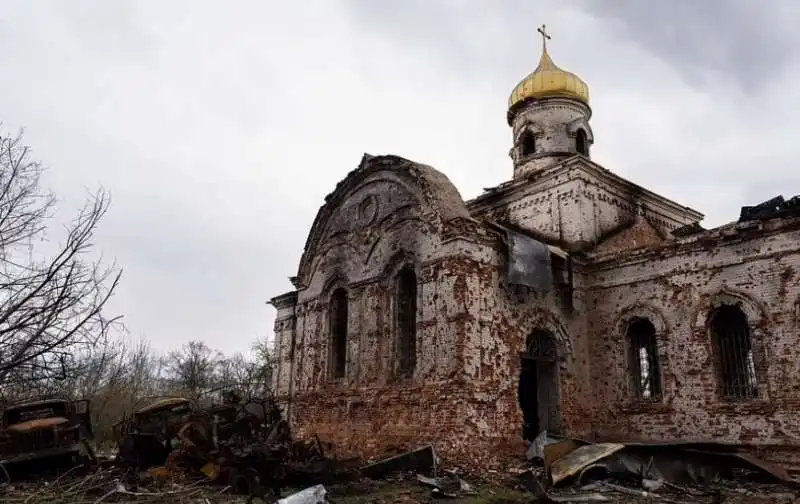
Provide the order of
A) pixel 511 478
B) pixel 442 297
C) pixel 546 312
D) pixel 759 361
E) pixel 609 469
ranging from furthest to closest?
1. pixel 546 312
2. pixel 442 297
3. pixel 759 361
4. pixel 511 478
5. pixel 609 469

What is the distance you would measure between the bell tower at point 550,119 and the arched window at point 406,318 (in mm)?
6095

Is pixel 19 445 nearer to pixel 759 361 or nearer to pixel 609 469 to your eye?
pixel 609 469

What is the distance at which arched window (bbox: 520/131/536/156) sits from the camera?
2131 cm

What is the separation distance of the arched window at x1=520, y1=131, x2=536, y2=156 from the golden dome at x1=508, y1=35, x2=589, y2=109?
1.18 m

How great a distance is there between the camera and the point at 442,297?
47.9ft

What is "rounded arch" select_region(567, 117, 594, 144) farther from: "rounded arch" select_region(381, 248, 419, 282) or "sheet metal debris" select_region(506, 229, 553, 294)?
"rounded arch" select_region(381, 248, 419, 282)

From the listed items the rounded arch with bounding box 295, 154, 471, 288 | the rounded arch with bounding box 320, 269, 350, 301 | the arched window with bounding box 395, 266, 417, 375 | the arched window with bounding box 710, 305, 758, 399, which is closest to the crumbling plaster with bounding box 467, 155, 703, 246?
the rounded arch with bounding box 295, 154, 471, 288

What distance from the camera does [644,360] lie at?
1584cm

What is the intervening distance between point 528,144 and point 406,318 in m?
8.41

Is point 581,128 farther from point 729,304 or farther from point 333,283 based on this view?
point 333,283

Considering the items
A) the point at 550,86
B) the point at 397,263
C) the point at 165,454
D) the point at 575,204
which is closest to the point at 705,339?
the point at 575,204

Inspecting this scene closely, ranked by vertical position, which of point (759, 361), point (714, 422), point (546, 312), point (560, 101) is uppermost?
point (560, 101)

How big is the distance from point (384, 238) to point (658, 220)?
361 inches

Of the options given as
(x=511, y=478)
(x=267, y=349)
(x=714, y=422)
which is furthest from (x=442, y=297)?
(x=267, y=349)
